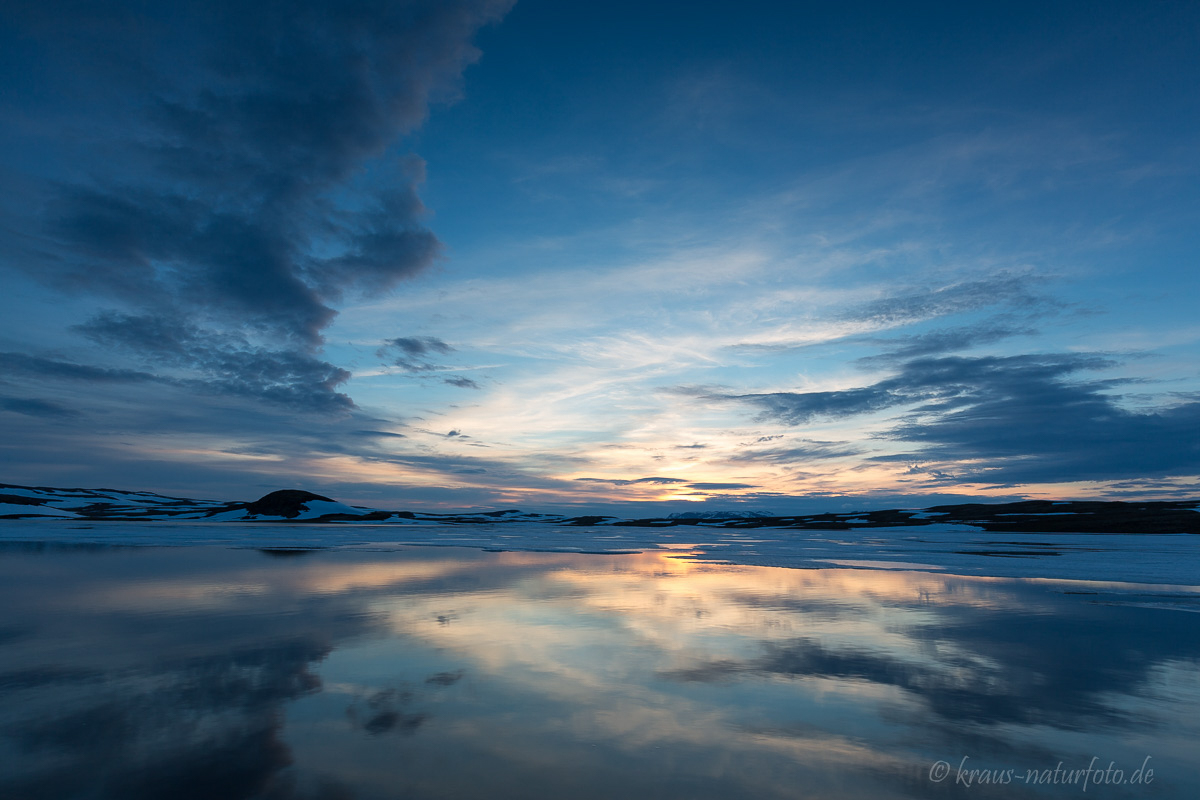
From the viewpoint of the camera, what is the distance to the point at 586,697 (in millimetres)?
6660

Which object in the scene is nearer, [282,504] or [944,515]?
[944,515]

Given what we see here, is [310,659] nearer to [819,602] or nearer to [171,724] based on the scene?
[171,724]

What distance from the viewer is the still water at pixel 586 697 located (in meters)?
4.72

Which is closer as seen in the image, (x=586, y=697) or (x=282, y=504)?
(x=586, y=697)

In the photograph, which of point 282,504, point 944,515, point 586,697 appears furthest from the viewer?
point 282,504

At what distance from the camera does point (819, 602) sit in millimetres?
13484

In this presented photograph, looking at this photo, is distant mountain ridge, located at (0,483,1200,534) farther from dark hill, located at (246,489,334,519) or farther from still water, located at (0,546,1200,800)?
still water, located at (0,546,1200,800)

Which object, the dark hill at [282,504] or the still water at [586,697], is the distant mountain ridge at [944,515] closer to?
the dark hill at [282,504]

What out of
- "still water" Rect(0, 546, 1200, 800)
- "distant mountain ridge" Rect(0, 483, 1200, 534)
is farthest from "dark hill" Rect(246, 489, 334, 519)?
"still water" Rect(0, 546, 1200, 800)

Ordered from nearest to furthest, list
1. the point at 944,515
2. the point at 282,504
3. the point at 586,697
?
the point at 586,697, the point at 944,515, the point at 282,504

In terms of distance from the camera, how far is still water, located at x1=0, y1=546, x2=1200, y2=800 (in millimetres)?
4719

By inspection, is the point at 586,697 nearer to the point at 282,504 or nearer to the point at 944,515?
the point at 944,515

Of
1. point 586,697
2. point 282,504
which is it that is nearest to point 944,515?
point 586,697

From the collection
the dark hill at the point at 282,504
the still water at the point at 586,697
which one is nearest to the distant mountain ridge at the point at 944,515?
the dark hill at the point at 282,504
